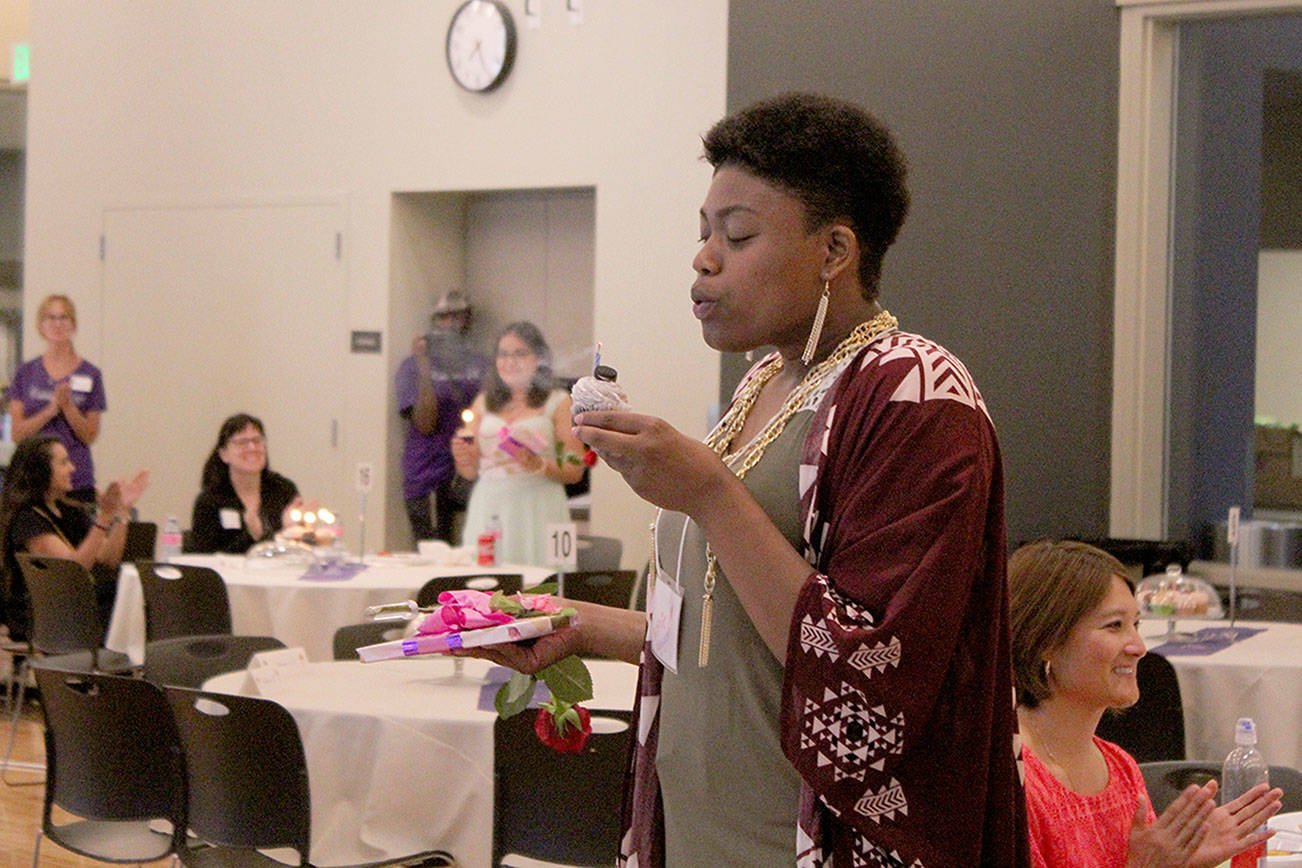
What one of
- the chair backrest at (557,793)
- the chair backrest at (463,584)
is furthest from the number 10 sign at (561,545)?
the chair backrest at (557,793)

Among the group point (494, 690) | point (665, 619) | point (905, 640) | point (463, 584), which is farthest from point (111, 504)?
point (905, 640)

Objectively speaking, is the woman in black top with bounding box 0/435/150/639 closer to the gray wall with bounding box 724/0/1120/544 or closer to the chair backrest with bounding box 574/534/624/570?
the chair backrest with bounding box 574/534/624/570

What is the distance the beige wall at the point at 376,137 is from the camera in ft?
25.5

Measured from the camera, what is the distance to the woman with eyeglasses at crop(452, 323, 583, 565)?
287 inches

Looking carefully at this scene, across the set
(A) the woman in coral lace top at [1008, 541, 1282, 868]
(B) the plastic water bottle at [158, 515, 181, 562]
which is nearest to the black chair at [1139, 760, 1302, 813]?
(A) the woman in coral lace top at [1008, 541, 1282, 868]

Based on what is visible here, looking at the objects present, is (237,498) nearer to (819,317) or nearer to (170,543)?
(170,543)

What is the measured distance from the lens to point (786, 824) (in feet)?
4.30

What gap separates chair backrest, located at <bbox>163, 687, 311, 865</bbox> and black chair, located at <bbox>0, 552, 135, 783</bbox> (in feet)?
8.71

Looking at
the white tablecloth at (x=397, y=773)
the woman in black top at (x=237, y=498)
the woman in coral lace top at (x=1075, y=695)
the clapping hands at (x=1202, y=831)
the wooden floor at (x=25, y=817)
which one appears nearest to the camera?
the clapping hands at (x=1202, y=831)

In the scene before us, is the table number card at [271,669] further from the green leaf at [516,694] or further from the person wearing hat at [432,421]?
the person wearing hat at [432,421]

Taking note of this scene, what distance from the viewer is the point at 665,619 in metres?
1.42

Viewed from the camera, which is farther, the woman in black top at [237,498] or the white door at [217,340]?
the white door at [217,340]

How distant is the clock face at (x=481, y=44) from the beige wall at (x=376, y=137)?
8cm

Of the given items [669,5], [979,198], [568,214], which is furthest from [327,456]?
[979,198]
